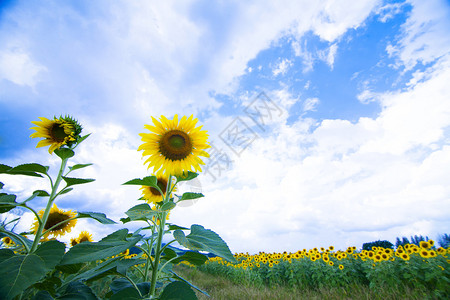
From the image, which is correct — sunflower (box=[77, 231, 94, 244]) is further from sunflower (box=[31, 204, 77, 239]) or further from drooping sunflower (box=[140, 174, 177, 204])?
drooping sunflower (box=[140, 174, 177, 204])

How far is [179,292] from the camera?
3.63 ft

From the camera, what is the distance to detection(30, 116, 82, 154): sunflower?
5.86 ft

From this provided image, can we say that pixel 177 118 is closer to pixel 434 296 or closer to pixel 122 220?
pixel 122 220

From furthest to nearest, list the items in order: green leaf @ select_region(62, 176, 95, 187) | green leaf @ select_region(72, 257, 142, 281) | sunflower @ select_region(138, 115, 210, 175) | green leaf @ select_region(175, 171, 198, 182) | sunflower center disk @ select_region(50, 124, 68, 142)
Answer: sunflower @ select_region(138, 115, 210, 175), sunflower center disk @ select_region(50, 124, 68, 142), green leaf @ select_region(175, 171, 198, 182), green leaf @ select_region(62, 176, 95, 187), green leaf @ select_region(72, 257, 142, 281)

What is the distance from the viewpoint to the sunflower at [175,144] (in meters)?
2.02

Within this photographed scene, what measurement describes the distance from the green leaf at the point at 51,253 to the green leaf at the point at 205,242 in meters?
0.55

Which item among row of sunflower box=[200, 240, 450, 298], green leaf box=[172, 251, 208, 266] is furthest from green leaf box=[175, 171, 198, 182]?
row of sunflower box=[200, 240, 450, 298]

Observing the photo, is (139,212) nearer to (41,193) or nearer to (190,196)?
(190,196)

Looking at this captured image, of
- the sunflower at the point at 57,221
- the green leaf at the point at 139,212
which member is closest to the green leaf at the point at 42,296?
the green leaf at the point at 139,212

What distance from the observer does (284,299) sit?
11.8ft

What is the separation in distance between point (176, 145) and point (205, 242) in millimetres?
947

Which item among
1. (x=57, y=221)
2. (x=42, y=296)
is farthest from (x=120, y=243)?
(x=57, y=221)

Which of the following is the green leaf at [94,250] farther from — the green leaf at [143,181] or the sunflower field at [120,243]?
the green leaf at [143,181]

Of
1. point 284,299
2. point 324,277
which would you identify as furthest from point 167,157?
point 324,277
